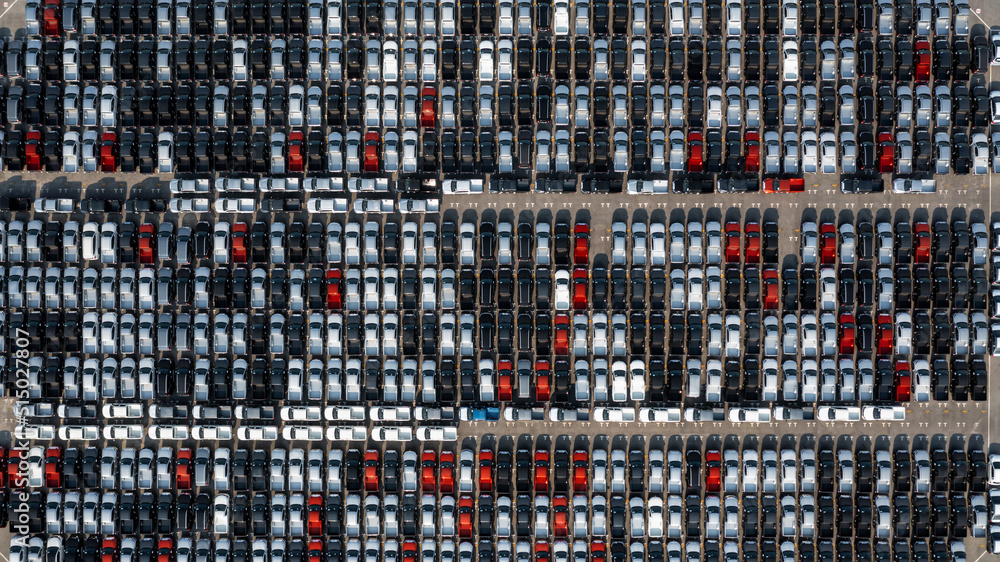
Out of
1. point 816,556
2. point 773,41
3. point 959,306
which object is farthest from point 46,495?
point 959,306

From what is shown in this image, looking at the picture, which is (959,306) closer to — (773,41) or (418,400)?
(773,41)

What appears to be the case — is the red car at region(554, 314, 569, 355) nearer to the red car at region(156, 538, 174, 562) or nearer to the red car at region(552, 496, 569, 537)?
the red car at region(552, 496, 569, 537)

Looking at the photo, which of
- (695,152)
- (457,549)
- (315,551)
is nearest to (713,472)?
(457,549)

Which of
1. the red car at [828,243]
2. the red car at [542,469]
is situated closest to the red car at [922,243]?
the red car at [828,243]

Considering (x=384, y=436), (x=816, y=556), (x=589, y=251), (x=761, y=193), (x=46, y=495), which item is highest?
(x=761, y=193)

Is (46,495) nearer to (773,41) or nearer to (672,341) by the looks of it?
(672,341)

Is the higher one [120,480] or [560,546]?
[120,480]

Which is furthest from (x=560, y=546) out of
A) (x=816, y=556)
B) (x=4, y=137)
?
(x=4, y=137)
